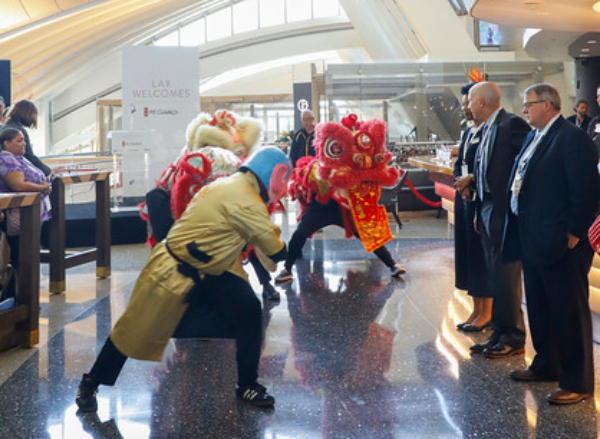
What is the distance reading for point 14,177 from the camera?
18.8ft

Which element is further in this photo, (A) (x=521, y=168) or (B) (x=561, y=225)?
(A) (x=521, y=168)

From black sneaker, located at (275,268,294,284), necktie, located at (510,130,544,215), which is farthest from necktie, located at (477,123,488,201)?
black sneaker, located at (275,268,294,284)

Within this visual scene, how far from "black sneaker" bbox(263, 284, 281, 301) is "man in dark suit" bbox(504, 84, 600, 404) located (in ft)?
9.39

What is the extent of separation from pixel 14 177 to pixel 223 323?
115 inches

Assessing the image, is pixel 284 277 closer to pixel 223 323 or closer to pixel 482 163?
A: pixel 482 163

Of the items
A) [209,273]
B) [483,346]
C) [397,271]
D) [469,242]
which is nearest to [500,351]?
[483,346]

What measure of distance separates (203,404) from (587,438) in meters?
1.85

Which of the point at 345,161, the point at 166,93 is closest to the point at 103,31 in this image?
the point at 166,93

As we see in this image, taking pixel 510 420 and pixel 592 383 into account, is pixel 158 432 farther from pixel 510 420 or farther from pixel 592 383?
pixel 592 383

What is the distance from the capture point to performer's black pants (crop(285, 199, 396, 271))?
7195 mm

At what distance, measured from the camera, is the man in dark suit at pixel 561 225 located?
11.4 ft

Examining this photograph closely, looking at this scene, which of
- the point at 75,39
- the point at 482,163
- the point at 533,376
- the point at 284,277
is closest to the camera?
the point at 533,376

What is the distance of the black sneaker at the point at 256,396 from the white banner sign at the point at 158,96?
23.1 feet

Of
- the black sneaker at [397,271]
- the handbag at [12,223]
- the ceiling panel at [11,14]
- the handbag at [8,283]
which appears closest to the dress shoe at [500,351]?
the black sneaker at [397,271]
